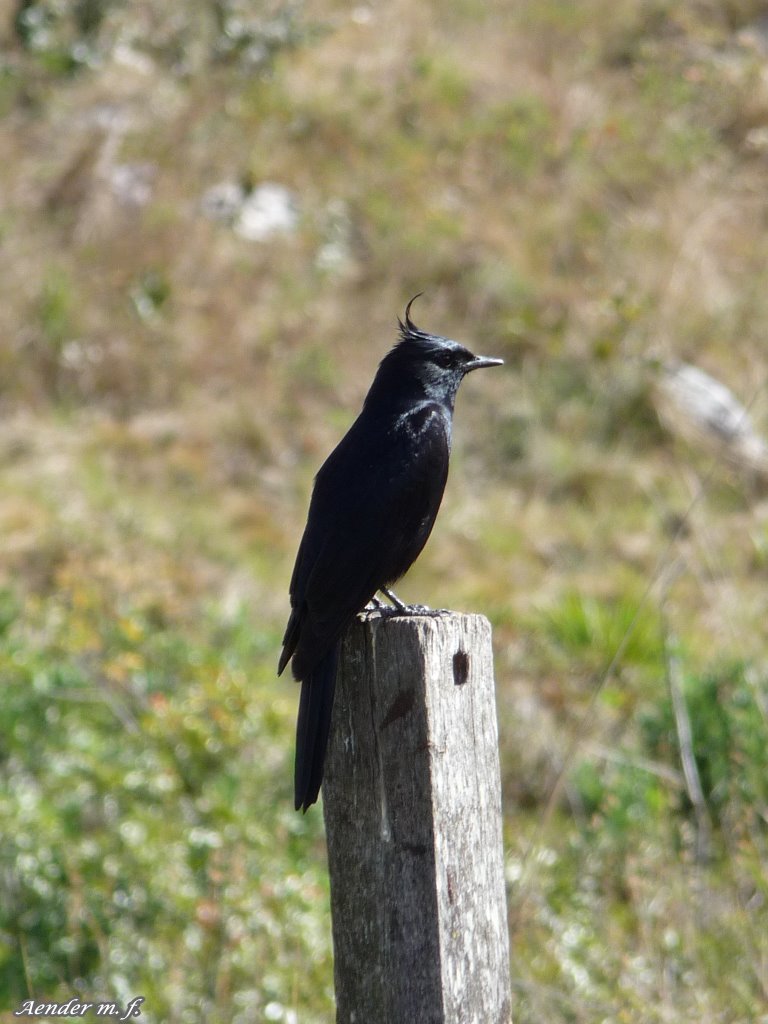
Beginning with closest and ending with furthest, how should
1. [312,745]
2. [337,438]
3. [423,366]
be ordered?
[312,745]
[423,366]
[337,438]

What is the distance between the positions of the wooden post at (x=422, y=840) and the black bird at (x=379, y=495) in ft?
1.58

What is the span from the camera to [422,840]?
190 centimetres

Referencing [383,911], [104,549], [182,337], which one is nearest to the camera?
[383,911]

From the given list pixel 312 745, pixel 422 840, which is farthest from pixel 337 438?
pixel 422 840

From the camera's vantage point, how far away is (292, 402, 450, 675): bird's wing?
2867mm

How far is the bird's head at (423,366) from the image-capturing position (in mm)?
3375

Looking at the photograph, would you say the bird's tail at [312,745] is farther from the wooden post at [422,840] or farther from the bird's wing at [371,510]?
the bird's wing at [371,510]

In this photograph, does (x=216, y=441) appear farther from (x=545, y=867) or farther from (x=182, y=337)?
(x=545, y=867)

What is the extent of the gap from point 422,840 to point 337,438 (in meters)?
6.79

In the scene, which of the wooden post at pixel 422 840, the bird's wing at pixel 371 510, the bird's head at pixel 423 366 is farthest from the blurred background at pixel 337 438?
the wooden post at pixel 422 840

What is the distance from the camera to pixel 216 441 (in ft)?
27.6

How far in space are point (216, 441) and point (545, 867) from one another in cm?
488

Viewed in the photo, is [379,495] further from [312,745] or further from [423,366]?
[312,745]

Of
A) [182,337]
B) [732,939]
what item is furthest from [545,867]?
[182,337]
